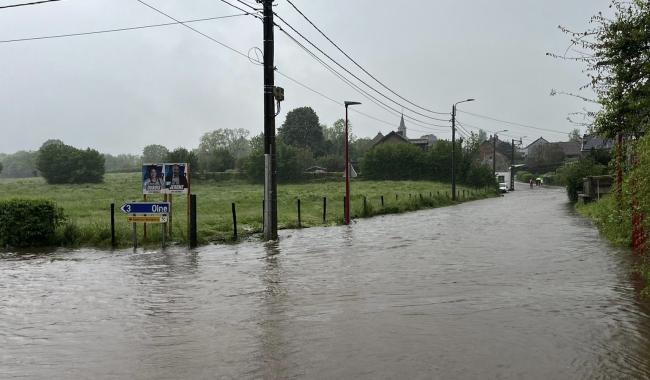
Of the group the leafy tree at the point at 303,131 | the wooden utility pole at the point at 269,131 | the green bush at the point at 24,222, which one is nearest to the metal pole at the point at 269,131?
the wooden utility pole at the point at 269,131

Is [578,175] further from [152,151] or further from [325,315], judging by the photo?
[152,151]

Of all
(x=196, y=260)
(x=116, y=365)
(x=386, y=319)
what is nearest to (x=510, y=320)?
(x=386, y=319)

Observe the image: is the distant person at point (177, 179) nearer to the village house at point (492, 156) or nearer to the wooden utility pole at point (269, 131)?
the wooden utility pole at point (269, 131)

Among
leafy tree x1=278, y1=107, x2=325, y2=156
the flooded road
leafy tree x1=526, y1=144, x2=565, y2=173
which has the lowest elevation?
the flooded road

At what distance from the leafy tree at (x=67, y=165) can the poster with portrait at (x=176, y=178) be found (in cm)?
6984

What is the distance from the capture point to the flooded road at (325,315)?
6051 mm

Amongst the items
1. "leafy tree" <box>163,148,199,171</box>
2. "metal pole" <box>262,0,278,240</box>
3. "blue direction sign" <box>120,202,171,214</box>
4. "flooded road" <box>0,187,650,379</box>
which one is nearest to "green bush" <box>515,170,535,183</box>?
"leafy tree" <box>163,148,199,171</box>

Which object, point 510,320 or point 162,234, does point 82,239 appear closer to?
point 162,234

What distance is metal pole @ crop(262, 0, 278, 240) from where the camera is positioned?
18406 mm

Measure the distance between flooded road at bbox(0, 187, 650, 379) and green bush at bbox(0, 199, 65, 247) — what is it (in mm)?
1572

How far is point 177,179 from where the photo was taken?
1712 cm

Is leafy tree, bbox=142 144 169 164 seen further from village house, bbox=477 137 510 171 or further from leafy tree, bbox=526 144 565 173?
leafy tree, bbox=526 144 565 173

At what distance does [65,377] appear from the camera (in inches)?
232

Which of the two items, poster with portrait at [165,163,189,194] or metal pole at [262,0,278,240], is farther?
metal pole at [262,0,278,240]
